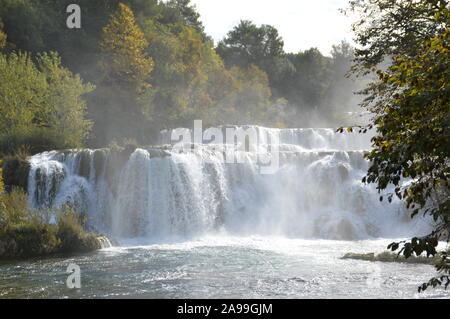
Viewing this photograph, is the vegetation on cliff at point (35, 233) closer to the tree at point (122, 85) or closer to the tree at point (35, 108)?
the tree at point (35, 108)

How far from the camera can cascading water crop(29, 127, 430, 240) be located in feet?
78.0

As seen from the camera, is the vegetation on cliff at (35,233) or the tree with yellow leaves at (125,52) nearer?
the vegetation on cliff at (35,233)

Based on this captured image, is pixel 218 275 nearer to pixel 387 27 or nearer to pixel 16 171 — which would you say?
pixel 387 27

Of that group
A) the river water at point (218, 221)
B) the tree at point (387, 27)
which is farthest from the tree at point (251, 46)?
the tree at point (387, 27)

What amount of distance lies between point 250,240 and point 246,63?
51713 millimetres

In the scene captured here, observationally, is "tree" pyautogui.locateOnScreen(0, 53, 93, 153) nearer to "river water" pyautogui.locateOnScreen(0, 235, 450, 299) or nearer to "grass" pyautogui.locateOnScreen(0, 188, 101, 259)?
"grass" pyautogui.locateOnScreen(0, 188, 101, 259)

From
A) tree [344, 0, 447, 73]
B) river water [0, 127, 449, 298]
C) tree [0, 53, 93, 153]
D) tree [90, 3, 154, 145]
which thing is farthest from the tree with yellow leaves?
tree [344, 0, 447, 73]

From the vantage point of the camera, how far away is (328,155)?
2767 centimetres

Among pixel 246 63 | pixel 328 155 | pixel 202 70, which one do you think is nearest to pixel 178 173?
pixel 328 155

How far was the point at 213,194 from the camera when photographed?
2616 centimetres

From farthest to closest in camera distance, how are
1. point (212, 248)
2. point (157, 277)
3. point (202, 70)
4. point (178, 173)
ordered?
point (202, 70) → point (178, 173) → point (212, 248) → point (157, 277)

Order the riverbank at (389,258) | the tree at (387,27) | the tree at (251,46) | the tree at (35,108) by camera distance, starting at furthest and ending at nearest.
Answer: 1. the tree at (251,46)
2. the tree at (35,108)
3. the riverbank at (389,258)
4. the tree at (387,27)

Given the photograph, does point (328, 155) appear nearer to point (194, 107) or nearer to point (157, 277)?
point (157, 277)

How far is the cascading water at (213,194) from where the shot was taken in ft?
78.0
